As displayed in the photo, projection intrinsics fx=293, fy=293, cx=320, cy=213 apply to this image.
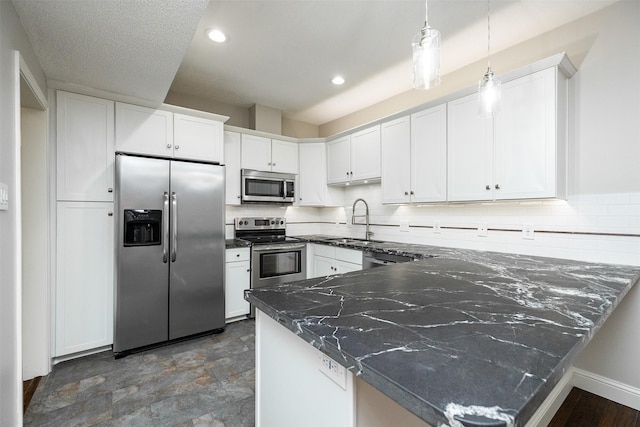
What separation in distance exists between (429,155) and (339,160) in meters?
1.35

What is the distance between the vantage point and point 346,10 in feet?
6.95

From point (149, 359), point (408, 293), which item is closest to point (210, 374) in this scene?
point (149, 359)

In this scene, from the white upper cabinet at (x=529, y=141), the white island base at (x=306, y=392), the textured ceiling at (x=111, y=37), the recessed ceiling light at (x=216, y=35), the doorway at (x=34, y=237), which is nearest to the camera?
the white island base at (x=306, y=392)

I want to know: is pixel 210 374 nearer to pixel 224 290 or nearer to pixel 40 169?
pixel 224 290

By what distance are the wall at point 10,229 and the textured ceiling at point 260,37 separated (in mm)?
230

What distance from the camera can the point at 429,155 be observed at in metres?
2.88

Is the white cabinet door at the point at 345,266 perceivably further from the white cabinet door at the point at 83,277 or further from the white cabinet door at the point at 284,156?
the white cabinet door at the point at 83,277

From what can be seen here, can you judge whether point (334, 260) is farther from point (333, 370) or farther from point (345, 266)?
point (333, 370)

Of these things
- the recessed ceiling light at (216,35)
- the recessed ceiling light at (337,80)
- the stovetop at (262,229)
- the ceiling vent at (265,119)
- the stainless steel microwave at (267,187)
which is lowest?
the stovetop at (262,229)

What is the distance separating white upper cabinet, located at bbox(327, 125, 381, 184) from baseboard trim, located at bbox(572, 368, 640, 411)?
2409 mm

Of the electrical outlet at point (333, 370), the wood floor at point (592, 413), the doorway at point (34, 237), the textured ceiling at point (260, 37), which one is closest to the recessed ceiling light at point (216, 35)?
the textured ceiling at point (260, 37)

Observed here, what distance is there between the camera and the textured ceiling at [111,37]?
157 cm

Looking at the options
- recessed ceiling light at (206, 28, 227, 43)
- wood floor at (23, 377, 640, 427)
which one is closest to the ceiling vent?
recessed ceiling light at (206, 28, 227, 43)

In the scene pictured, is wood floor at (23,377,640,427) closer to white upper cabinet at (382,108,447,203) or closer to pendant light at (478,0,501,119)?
white upper cabinet at (382,108,447,203)
